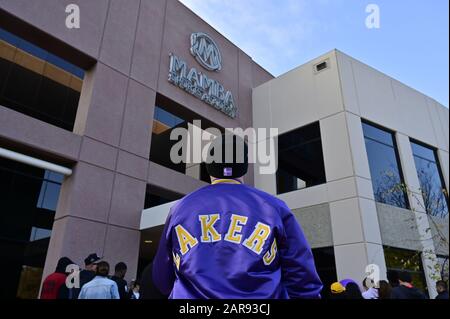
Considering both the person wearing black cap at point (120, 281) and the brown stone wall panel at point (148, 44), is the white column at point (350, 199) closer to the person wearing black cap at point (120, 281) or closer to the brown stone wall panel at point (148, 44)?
the brown stone wall panel at point (148, 44)

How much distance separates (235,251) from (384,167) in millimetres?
13109

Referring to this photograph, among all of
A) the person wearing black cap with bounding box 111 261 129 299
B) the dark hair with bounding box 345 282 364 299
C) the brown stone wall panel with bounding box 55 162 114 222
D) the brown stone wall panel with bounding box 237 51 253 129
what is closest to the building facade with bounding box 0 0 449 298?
the brown stone wall panel with bounding box 55 162 114 222

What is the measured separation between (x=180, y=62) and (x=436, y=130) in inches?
491

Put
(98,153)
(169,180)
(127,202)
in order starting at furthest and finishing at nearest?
(169,180), (127,202), (98,153)

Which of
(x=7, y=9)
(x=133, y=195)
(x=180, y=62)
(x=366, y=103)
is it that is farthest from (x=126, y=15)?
(x=366, y=103)

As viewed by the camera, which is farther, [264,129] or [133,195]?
[264,129]

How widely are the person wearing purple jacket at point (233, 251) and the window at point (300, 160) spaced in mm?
11459

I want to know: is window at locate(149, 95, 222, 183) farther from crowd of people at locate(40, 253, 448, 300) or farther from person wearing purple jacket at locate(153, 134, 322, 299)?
person wearing purple jacket at locate(153, 134, 322, 299)

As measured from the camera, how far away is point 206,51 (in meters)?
15.0

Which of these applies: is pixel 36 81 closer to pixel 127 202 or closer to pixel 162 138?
pixel 162 138

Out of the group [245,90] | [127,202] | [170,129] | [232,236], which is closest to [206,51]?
[245,90]

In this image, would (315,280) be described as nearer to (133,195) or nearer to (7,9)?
(133,195)

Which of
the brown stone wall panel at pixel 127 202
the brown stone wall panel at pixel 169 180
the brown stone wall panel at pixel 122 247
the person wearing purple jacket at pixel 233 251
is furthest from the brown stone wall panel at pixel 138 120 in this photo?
the person wearing purple jacket at pixel 233 251

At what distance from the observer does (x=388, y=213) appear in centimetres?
1202
